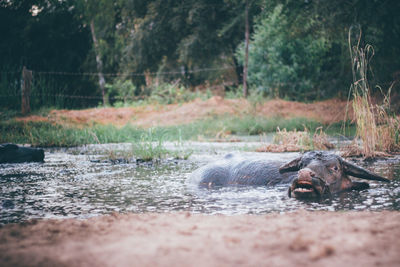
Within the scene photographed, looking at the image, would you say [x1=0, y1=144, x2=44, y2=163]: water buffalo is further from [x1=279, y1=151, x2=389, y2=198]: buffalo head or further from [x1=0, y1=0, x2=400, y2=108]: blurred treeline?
[x1=0, y1=0, x2=400, y2=108]: blurred treeline

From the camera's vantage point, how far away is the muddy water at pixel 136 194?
14.7 ft

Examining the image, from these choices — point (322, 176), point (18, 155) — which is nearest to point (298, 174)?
point (322, 176)

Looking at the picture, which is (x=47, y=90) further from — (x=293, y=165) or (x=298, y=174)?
(x=298, y=174)

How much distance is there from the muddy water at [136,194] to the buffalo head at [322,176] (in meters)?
0.15

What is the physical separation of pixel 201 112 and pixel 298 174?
14658mm

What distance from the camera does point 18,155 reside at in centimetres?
872

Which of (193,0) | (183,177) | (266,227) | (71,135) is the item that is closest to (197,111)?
(71,135)

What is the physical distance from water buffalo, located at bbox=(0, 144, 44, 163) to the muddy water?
574 mm

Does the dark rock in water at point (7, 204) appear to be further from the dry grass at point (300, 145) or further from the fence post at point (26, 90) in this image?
the fence post at point (26, 90)

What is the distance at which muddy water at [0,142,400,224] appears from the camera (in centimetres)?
448

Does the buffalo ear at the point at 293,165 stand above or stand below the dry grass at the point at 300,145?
above

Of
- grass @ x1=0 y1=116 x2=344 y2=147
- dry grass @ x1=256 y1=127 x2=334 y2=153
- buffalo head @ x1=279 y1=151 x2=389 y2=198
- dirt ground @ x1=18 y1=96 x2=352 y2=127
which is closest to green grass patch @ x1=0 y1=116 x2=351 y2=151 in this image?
grass @ x1=0 y1=116 x2=344 y2=147

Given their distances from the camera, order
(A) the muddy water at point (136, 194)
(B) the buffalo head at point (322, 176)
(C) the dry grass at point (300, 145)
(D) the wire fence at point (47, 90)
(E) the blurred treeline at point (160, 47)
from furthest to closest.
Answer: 1. (E) the blurred treeline at point (160, 47)
2. (D) the wire fence at point (47, 90)
3. (C) the dry grass at point (300, 145)
4. (B) the buffalo head at point (322, 176)
5. (A) the muddy water at point (136, 194)

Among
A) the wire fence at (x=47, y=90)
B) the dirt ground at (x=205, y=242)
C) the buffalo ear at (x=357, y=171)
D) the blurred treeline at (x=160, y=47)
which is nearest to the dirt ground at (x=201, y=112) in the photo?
the wire fence at (x=47, y=90)
